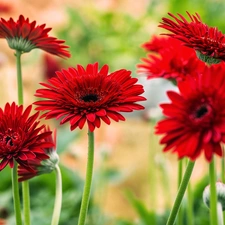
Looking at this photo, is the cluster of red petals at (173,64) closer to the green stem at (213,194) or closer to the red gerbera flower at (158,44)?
the red gerbera flower at (158,44)

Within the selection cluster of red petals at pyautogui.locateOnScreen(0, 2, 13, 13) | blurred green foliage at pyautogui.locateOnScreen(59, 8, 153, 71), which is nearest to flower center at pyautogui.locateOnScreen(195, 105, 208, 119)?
cluster of red petals at pyautogui.locateOnScreen(0, 2, 13, 13)

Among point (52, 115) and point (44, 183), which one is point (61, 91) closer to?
point (52, 115)

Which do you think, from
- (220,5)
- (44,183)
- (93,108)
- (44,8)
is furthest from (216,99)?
(44,8)

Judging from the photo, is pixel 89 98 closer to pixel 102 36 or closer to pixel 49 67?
pixel 49 67

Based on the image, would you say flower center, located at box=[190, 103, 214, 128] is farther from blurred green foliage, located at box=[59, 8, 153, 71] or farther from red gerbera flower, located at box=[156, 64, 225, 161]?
blurred green foliage, located at box=[59, 8, 153, 71]

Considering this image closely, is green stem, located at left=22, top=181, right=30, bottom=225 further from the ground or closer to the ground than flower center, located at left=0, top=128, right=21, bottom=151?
closer to the ground

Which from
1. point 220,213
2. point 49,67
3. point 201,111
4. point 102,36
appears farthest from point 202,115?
point 102,36
